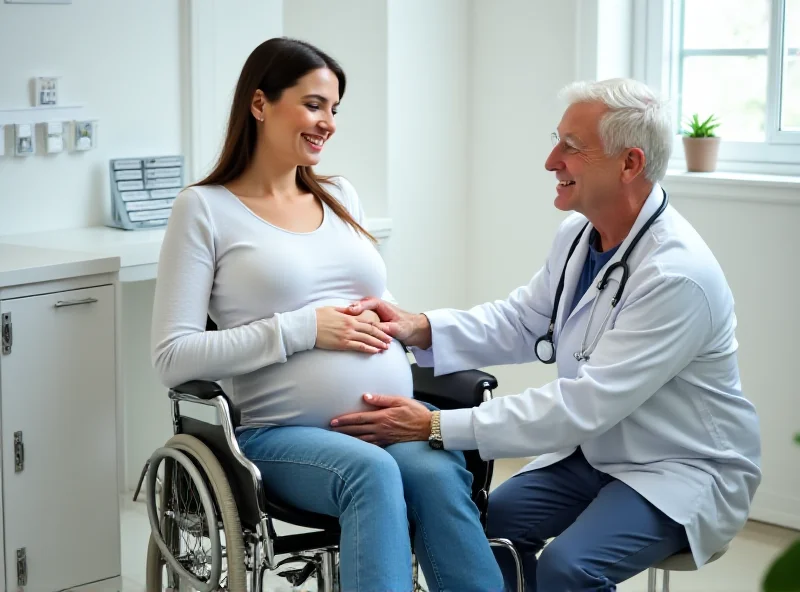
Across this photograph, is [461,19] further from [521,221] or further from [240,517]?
[240,517]

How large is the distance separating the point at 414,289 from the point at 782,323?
3.98ft

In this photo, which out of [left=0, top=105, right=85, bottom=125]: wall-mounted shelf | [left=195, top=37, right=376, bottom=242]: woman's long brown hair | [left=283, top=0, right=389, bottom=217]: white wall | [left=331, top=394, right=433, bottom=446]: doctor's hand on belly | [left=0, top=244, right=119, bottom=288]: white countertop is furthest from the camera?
[left=283, top=0, right=389, bottom=217]: white wall

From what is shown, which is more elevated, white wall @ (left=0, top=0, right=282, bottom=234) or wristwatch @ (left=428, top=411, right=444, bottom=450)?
white wall @ (left=0, top=0, right=282, bottom=234)

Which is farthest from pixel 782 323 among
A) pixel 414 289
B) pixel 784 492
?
pixel 414 289

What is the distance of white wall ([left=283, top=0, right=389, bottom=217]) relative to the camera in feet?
11.2

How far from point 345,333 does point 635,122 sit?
0.65m

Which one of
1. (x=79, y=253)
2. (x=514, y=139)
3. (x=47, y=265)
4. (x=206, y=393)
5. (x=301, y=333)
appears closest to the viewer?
(x=206, y=393)

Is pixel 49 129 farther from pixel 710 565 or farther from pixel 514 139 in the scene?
pixel 710 565

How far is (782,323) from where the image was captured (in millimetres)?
3027

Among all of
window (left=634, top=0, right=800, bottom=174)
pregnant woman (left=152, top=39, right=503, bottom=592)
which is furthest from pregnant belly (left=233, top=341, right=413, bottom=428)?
window (left=634, top=0, right=800, bottom=174)

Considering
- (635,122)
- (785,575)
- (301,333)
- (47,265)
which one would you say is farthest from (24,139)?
(785,575)

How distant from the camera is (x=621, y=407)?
1789 mm

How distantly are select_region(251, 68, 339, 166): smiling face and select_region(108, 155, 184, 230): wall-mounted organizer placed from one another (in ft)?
3.12

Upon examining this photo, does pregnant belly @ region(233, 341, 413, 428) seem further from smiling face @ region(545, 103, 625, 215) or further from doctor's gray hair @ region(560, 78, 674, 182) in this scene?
doctor's gray hair @ region(560, 78, 674, 182)
